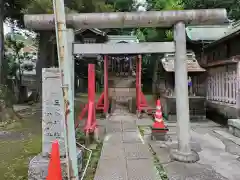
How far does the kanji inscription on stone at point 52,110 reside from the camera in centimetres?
431

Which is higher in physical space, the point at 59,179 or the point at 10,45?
the point at 10,45

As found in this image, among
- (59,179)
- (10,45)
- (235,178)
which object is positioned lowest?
(235,178)

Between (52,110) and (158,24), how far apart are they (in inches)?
109

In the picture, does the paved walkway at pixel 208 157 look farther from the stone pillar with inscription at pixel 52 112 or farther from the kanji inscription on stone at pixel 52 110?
the kanji inscription on stone at pixel 52 110

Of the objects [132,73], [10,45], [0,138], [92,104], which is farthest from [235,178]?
[10,45]

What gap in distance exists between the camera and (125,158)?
203 inches

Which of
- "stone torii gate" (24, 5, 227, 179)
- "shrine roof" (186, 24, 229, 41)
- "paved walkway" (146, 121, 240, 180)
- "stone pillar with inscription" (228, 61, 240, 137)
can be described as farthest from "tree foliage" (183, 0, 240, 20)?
"stone torii gate" (24, 5, 227, 179)

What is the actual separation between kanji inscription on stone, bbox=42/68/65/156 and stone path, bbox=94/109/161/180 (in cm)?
100

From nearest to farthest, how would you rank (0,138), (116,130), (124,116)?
1. (0,138)
2. (116,130)
3. (124,116)

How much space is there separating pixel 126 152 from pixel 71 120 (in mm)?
2818

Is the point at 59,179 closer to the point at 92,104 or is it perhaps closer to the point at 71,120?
the point at 71,120

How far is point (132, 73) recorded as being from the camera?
17.2 meters

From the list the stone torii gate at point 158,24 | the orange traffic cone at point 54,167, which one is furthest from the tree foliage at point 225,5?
the orange traffic cone at point 54,167

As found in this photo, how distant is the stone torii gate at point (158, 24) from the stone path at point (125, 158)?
0.78m
